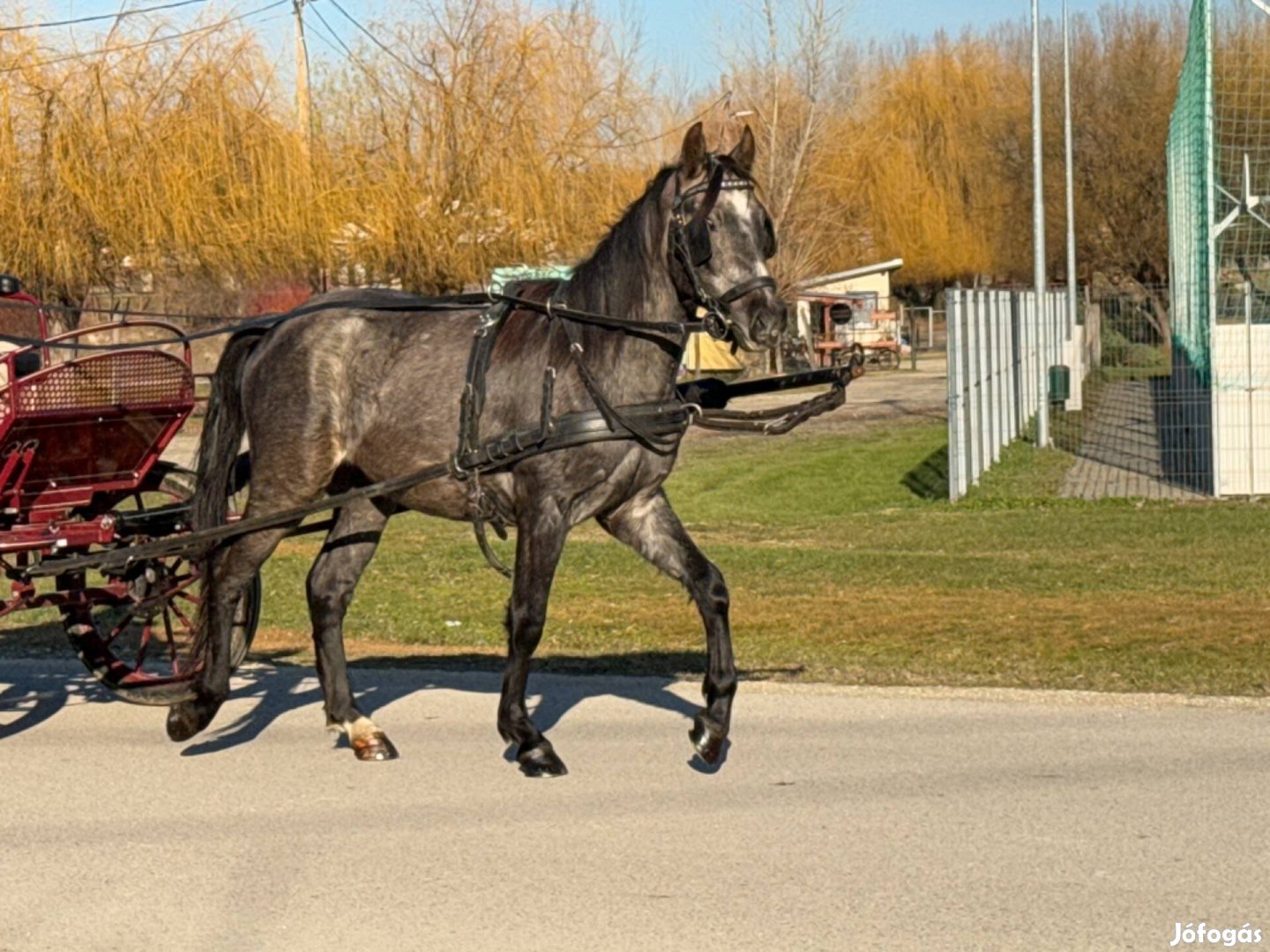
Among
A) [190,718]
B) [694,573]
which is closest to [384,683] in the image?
[190,718]

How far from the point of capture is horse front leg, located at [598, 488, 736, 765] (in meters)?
7.46

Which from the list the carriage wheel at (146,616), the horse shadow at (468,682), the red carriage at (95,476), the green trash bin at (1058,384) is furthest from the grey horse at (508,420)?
the green trash bin at (1058,384)

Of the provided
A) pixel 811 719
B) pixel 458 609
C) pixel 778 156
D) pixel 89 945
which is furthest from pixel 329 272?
pixel 89 945

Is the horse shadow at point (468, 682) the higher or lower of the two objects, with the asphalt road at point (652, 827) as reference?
lower

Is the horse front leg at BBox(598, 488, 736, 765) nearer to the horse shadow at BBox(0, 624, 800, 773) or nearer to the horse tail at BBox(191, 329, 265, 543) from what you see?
the horse shadow at BBox(0, 624, 800, 773)

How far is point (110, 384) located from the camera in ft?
27.8

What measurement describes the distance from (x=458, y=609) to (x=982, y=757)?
557 cm

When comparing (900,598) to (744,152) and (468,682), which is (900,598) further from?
(744,152)

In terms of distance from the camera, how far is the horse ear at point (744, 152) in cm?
728

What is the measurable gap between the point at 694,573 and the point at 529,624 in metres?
0.70

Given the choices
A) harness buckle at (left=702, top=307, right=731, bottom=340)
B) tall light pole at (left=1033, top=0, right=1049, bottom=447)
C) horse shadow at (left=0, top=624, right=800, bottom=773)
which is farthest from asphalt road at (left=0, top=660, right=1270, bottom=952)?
tall light pole at (left=1033, top=0, right=1049, bottom=447)

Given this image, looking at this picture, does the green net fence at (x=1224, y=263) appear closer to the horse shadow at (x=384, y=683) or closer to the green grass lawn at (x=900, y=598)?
the green grass lawn at (x=900, y=598)

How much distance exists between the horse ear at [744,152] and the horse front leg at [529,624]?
149 centimetres

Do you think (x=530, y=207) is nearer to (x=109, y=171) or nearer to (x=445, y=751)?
(x=109, y=171)
